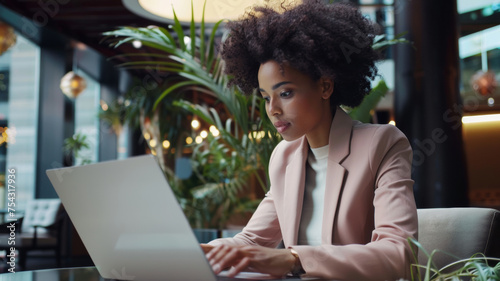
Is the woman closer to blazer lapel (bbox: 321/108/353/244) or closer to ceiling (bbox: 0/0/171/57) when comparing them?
blazer lapel (bbox: 321/108/353/244)

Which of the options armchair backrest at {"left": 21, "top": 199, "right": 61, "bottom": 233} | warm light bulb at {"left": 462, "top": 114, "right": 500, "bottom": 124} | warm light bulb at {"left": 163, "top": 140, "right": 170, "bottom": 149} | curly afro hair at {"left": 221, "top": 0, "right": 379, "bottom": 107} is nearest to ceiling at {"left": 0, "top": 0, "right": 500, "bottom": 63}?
warm light bulb at {"left": 163, "top": 140, "right": 170, "bottom": 149}

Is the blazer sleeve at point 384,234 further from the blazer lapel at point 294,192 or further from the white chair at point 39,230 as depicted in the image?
the white chair at point 39,230

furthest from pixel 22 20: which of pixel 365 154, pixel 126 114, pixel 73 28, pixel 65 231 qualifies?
pixel 365 154

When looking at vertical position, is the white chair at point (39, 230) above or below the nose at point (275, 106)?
below

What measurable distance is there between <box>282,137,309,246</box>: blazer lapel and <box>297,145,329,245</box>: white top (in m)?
0.03

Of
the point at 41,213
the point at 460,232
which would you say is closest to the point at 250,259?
the point at 460,232

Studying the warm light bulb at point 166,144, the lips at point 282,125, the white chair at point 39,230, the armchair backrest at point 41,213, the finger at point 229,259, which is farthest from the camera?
the warm light bulb at point 166,144

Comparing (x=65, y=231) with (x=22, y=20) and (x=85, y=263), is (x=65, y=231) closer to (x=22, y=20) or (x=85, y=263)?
(x=85, y=263)

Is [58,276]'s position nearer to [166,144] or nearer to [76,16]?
[76,16]

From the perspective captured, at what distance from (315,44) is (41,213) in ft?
24.4

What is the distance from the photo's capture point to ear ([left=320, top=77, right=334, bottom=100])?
1.44 metres

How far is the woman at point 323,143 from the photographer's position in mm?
1271

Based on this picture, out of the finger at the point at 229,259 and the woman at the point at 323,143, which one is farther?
the woman at the point at 323,143

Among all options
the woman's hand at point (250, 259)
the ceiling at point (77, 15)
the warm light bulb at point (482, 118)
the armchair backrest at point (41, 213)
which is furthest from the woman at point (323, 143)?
the warm light bulb at point (482, 118)
